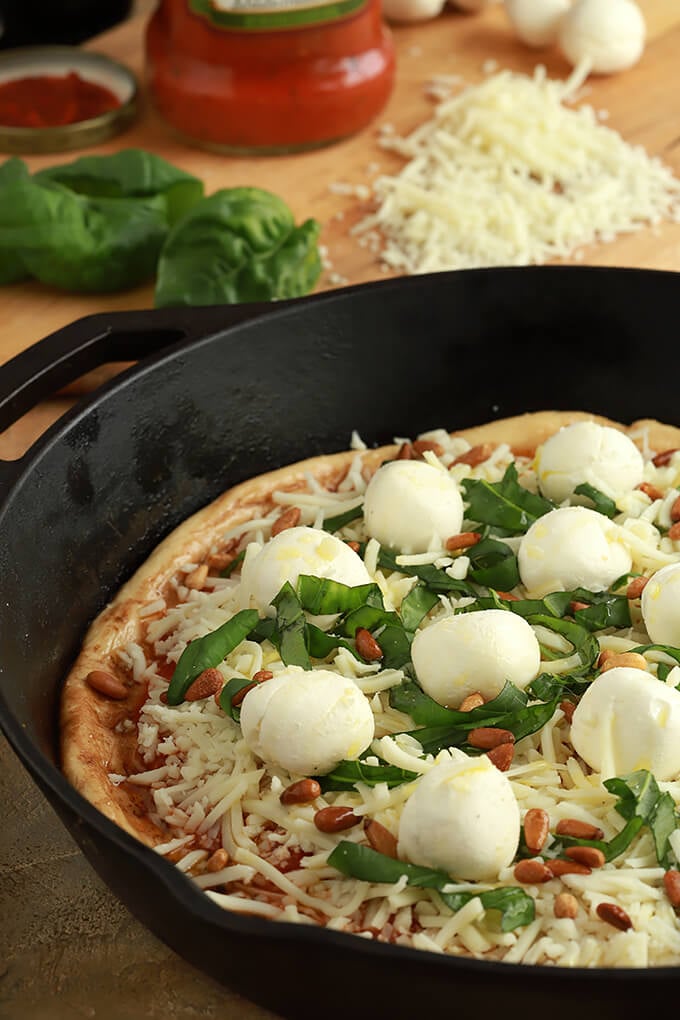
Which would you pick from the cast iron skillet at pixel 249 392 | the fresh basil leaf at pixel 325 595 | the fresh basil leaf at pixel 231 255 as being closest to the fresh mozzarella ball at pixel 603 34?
the fresh basil leaf at pixel 231 255

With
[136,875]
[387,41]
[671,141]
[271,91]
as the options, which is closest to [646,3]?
[671,141]

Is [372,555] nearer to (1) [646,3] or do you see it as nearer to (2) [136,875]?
(2) [136,875]

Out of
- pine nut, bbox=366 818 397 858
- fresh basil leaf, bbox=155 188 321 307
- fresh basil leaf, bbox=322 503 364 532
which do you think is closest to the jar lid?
fresh basil leaf, bbox=155 188 321 307

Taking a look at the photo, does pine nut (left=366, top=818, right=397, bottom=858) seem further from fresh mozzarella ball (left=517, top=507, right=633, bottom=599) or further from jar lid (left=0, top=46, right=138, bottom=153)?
jar lid (left=0, top=46, right=138, bottom=153)

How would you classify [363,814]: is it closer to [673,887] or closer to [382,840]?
[382,840]

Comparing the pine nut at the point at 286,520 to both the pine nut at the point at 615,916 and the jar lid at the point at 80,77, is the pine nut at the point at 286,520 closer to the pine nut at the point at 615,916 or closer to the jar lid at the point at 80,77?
the pine nut at the point at 615,916

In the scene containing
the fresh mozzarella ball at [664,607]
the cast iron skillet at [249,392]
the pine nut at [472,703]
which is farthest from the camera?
the cast iron skillet at [249,392]
